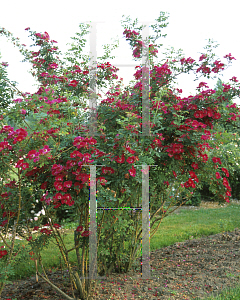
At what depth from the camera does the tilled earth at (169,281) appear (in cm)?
281

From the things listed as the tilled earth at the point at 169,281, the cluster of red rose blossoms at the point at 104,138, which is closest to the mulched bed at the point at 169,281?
the tilled earth at the point at 169,281

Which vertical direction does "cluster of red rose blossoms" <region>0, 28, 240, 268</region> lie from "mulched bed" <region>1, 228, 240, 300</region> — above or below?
above

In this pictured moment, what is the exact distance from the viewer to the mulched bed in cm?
281

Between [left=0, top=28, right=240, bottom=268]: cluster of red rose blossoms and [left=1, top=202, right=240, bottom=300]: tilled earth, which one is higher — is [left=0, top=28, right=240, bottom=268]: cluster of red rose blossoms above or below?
above

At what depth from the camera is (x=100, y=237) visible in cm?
281

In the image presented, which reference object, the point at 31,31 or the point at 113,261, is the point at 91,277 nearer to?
the point at 113,261

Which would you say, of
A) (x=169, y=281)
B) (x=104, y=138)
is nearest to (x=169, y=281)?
(x=169, y=281)

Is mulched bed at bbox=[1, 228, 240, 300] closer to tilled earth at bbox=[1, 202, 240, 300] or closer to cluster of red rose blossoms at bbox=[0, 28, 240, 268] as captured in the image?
tilled earth at bbox=[1, 202, 240, 300]

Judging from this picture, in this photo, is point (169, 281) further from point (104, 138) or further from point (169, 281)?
point (104, 138)

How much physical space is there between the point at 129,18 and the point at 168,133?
1.46 metres

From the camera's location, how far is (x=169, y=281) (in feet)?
10.2

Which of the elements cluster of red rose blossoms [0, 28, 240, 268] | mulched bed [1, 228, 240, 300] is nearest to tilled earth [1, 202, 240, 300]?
mulched bed [1, 228, 240, 300]

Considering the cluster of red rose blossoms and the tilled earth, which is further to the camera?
the tilled earth

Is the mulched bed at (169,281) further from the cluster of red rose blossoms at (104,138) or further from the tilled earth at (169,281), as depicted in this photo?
the cluster of red rose blossoms at (104,138)
